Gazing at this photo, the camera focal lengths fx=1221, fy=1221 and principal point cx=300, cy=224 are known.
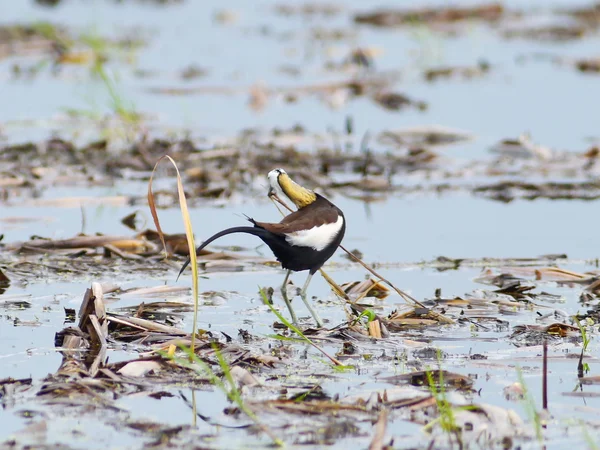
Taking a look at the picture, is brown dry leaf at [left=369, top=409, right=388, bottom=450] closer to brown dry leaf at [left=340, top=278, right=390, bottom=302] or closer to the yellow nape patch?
the yellow nape patch

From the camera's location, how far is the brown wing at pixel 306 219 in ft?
16.8

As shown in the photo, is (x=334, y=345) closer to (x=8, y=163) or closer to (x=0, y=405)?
(x=0, y=405)

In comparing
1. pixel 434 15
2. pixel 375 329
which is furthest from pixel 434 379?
pixel 434 15

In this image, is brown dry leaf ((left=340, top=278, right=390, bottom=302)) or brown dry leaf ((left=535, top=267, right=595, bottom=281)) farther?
brown dry leaf ((left=535, top=267, right=595, bottom=281))

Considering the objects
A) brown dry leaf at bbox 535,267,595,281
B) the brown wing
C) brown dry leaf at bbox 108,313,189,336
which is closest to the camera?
the brown wing

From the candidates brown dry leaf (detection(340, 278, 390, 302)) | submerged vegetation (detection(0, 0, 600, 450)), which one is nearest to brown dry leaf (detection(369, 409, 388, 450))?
submerged vegetation (detection(0, 0, 600, 450))

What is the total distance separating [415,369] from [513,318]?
118 cm

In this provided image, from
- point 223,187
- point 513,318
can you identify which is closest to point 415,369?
point 513,318

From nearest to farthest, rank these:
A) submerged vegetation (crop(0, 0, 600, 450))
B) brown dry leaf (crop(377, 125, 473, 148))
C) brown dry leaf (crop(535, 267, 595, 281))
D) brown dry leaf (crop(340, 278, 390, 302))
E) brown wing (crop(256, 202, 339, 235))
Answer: submerged vegetation (crop(0, 0, 600, 450))
brown wing (crop(256, 202, 339, 235))
brown dry leaf (crop(340, 278, 390, 302))
brown dry leaf (crop(535, 267, 595, 281))
brown dry leaf (crop(377, 125, 473, 148))

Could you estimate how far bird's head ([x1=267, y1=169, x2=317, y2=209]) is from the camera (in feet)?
17.9

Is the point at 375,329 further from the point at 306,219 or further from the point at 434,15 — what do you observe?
the point at 434,15

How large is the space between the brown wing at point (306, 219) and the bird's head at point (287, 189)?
0.28 feet

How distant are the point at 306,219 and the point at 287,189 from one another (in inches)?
10.5

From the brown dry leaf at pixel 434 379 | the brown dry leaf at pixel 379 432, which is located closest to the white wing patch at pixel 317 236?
the brown dry leaf at pixel 434 379
